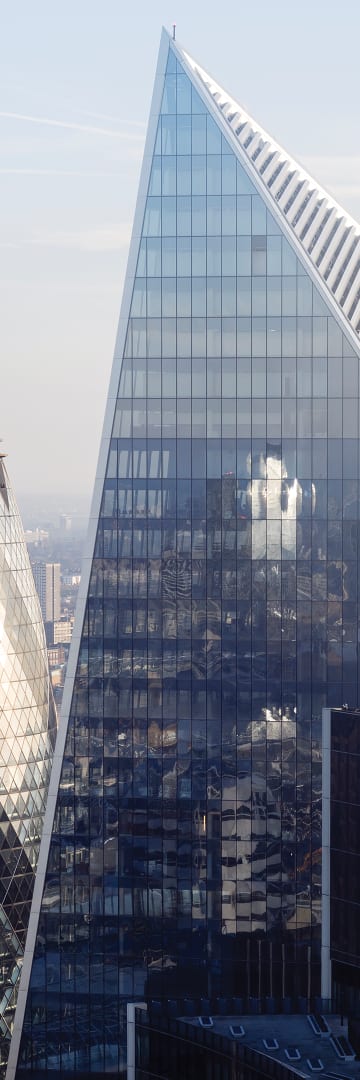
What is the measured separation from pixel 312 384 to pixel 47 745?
196ft

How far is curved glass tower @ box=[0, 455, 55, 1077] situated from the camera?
144625 mm

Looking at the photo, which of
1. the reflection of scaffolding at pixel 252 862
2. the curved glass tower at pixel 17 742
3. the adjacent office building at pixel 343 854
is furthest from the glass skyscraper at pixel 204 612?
the curved glass tower at pixel 17 742

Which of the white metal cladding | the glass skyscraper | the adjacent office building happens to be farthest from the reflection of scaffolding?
the white metal cladding

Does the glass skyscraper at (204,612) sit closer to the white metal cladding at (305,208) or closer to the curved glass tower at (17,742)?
the white metal cladding at (305,208)

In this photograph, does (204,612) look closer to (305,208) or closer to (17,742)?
(305,208)

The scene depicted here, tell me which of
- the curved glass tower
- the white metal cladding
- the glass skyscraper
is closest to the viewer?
the glass skyscraper

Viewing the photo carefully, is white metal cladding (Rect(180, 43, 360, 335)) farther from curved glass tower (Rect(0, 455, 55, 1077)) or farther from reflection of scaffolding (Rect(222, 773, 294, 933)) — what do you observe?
curved glass tower (Rect(0, 455, 55, 1077))

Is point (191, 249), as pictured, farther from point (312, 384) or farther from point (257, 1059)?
point (257, 1059)

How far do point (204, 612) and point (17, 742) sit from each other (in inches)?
1821

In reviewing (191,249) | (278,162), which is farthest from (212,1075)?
(278,162)

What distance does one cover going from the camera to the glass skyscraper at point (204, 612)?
109 meters

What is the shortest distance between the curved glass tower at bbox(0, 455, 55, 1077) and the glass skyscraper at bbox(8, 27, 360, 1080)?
32.7 metres

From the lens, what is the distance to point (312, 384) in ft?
358

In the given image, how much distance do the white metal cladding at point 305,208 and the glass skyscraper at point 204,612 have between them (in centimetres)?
27
